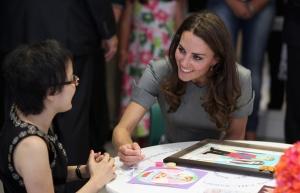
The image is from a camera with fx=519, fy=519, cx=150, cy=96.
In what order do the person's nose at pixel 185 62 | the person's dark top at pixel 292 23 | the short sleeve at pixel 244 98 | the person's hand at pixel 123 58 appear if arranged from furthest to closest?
1. the person's hand at pixel 123 58
2. the person's dark top at pixel 292 23
3. the short sleeve at pixel 244 98
4. the person's nose at pixel 185 62

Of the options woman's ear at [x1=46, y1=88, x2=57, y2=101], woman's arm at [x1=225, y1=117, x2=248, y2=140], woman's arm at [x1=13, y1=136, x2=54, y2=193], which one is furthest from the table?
woman's arm at [x1=225, y1=117, x2=248, y2=140]

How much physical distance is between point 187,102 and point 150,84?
173 millimetres

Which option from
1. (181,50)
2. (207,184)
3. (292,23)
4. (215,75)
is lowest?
(207,184)

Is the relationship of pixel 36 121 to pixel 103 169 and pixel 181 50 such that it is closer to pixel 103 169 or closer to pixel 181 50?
pixel 103 169

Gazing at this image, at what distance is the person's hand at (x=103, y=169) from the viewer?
156 centimetres

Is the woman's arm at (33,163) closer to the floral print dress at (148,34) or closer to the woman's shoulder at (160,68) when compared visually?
the woman's shoulder at (160,68)

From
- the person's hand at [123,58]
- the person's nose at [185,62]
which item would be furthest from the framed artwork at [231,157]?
the person's hand at [123,58]

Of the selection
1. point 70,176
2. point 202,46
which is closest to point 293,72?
point 202,46

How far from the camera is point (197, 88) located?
7.11 ft

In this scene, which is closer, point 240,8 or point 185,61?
point 185,61

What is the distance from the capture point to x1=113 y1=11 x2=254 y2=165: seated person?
2.01 meters

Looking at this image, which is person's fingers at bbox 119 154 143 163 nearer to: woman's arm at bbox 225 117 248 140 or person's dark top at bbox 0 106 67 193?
person's dark top at bbox 0 106 67 193

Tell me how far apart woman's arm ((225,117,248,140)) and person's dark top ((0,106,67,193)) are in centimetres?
79

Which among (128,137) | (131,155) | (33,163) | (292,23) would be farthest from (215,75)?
(292,23)
